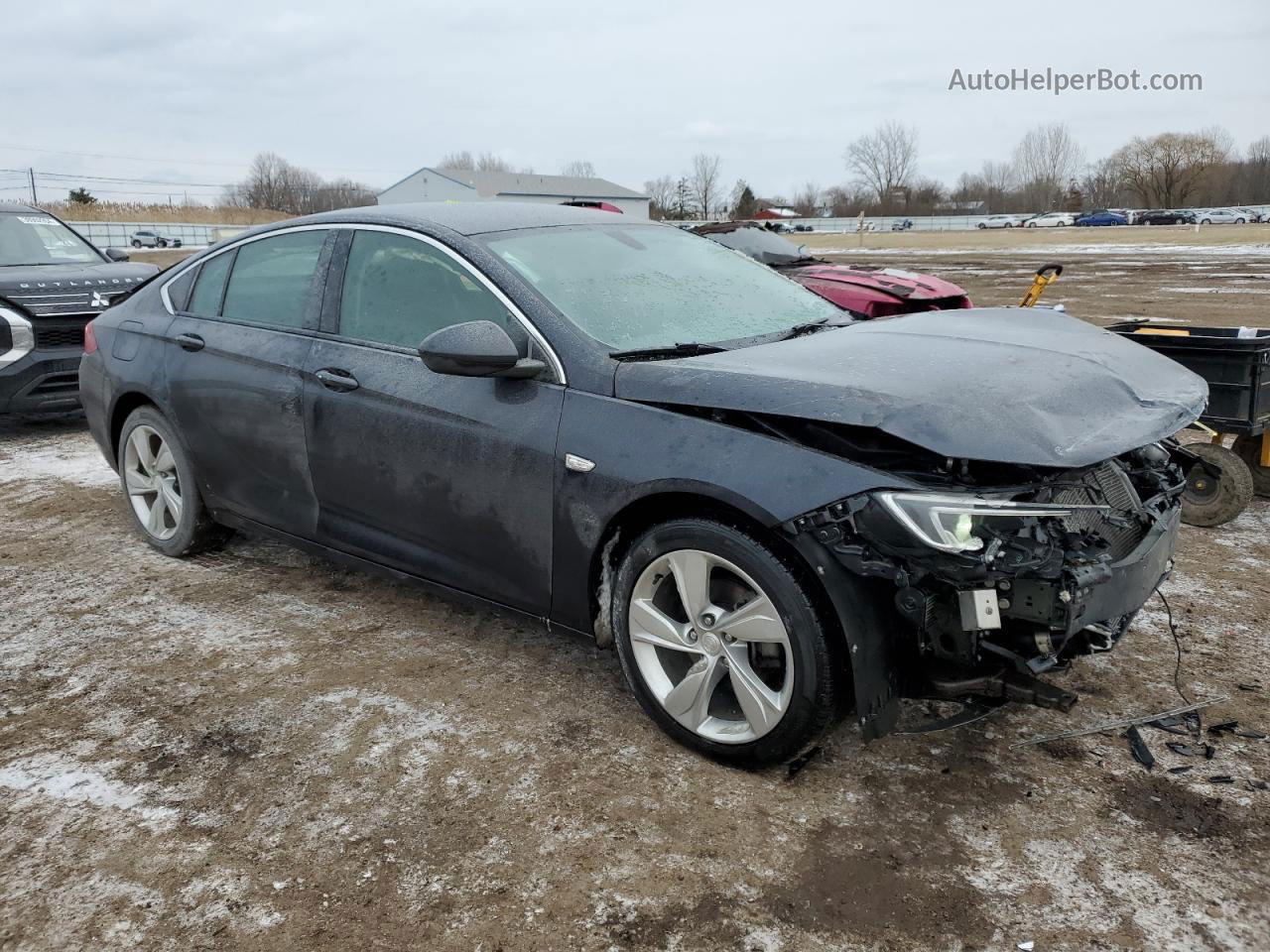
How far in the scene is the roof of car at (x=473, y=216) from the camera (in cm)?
385

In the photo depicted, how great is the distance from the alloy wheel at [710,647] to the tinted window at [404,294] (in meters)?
1.11

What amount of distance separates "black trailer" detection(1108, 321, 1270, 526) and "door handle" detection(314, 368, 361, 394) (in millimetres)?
3912

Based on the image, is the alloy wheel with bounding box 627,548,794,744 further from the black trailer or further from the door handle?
the black trailer

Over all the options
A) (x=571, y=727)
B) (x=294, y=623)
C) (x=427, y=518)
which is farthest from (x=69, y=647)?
(x=571, y=727)

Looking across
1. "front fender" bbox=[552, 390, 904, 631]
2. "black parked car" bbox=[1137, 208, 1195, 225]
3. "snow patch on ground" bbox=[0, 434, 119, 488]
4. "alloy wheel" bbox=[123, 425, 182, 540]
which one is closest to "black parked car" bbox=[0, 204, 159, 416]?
"snow patch on ground" bbox=[0, 434, 119, 488]

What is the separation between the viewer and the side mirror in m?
3.22

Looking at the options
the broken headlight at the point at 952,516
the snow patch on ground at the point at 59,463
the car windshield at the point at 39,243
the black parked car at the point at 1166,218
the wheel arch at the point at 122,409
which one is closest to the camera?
the broken headlight at the point at 952,516

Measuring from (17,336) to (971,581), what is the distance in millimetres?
7726

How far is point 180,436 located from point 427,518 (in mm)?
1692

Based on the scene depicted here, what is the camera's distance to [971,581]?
257 centimetres

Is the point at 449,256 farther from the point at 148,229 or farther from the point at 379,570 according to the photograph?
the point at 148,229

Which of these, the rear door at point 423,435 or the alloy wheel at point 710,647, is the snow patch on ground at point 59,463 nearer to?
the rear door at point 423,435

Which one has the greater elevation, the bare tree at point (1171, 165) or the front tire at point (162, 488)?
the bare tree at point (1171, 165)

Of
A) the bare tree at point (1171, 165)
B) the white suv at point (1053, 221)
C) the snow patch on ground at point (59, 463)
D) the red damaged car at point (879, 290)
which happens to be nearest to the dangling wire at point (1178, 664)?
the red damaged car at point (879, 290)
